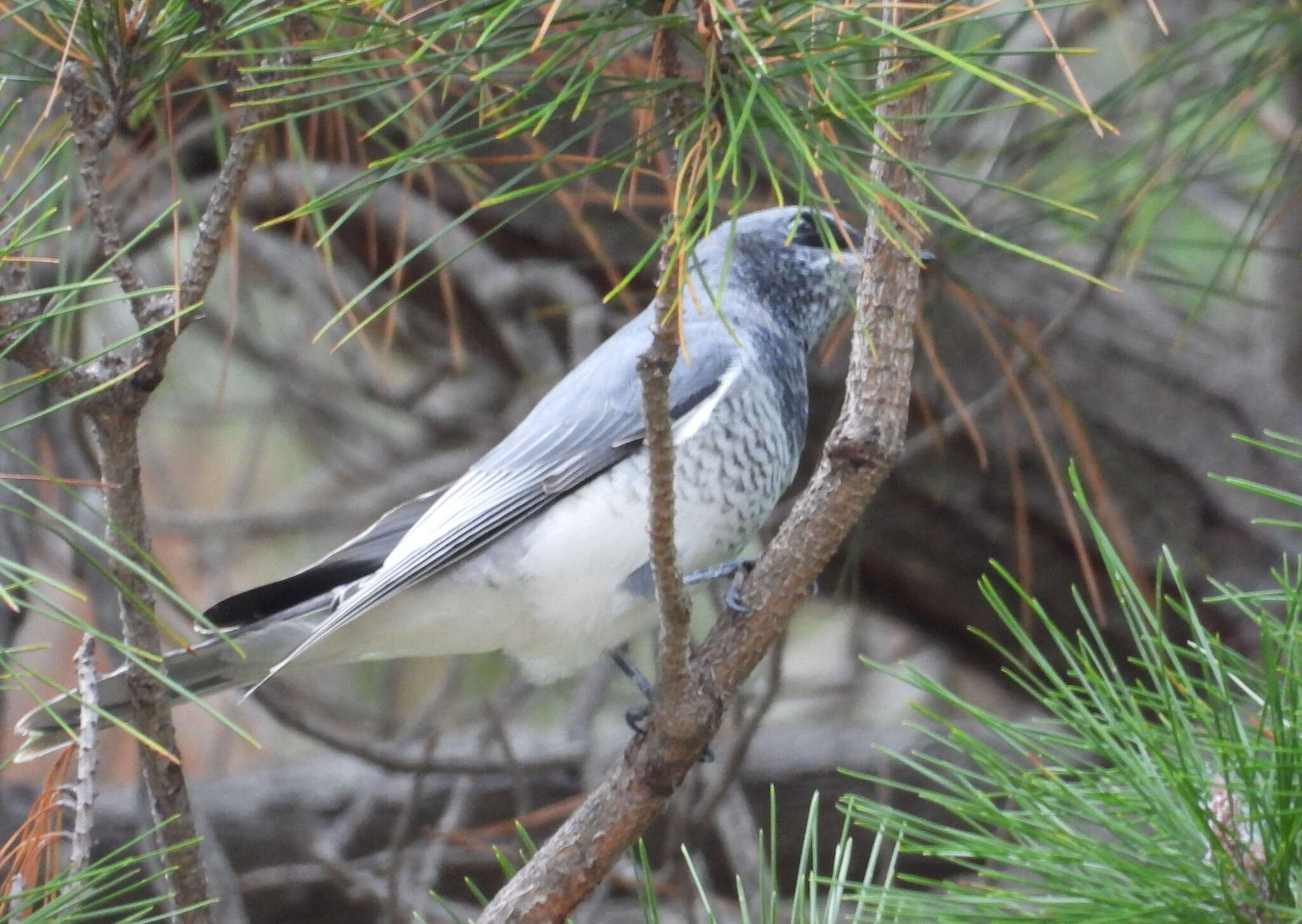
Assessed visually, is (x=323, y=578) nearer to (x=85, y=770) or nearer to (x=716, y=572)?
(x=716, y=572)

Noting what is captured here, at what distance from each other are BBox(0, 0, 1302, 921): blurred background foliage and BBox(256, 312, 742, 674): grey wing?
27 cm

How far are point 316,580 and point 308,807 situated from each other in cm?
120

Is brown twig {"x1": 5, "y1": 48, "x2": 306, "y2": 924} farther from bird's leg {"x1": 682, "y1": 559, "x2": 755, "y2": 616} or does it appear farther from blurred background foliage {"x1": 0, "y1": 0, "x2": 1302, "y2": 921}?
bird's leg {"x1": 682, "y1": 559, "x2": 755, "y2": 616}

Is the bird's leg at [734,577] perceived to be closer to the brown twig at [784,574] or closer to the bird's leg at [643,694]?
the brown twig at [784,574]

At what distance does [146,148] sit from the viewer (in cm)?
279

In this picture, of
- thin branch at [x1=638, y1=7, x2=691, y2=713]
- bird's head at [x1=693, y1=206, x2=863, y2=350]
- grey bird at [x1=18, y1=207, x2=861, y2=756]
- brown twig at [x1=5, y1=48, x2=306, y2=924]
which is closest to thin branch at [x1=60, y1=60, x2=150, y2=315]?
brown twig at [x1=5, y1=48, x2=306, y2=924]

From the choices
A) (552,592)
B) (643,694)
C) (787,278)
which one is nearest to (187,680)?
(552,592)

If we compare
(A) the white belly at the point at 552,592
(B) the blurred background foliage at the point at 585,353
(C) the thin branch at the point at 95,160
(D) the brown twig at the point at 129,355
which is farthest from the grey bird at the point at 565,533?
(C) the thin branch at the point at 95,160

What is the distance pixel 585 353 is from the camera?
3.00 meters

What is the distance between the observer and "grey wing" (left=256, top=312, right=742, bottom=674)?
6.84ft

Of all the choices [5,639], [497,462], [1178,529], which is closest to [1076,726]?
[497,462]

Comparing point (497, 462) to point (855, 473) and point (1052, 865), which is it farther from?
point (1052, 865)

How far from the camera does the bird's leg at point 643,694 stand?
196 centimetres

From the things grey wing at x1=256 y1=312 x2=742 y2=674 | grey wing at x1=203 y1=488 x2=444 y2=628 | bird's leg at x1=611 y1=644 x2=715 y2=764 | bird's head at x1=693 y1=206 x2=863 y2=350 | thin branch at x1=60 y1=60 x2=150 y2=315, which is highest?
thin branch at x1=60 y1=60 x2=150 y2=315
